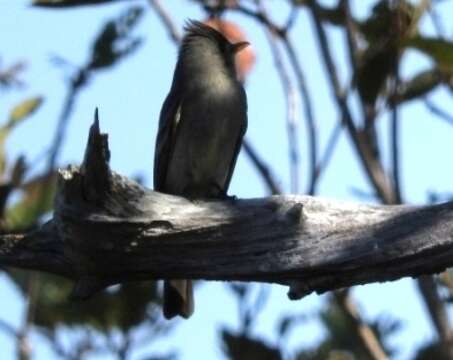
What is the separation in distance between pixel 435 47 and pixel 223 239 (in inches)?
57.7

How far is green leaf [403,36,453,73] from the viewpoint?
653 cm

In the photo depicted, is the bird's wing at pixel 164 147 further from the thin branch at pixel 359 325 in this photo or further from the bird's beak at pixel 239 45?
the thin branch at pixel 359 325

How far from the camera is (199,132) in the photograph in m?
7.36

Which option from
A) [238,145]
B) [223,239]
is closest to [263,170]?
[238,145]

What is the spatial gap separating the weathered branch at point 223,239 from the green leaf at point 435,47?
110 cm

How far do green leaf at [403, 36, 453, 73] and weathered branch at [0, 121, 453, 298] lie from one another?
1099mm

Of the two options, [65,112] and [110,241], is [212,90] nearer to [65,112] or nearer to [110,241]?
[65,112]

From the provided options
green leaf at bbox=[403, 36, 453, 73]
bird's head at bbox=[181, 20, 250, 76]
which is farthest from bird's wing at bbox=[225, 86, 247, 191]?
green leaf at bbox=[403, 36, 453, 73]

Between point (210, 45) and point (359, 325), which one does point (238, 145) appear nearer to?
point (210, 45)

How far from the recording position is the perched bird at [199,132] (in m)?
7.34

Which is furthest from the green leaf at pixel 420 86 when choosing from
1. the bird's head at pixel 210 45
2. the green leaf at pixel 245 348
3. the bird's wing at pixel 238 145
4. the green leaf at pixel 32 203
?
the green leaf at pixel 32 203

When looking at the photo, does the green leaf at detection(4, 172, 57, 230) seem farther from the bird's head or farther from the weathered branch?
the weathered branch

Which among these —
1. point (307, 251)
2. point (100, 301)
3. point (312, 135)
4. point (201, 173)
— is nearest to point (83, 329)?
point (100, 301)

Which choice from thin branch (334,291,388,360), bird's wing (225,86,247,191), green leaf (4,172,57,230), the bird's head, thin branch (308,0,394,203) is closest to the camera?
green leaf (4,172,57,230)
